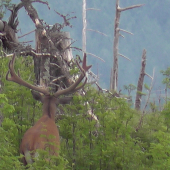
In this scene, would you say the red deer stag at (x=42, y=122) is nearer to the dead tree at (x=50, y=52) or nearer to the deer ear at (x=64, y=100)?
the deer ear at (x=64, y=100)

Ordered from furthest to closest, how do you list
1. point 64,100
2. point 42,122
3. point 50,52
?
point 50,52
point 64,100
point 42,122

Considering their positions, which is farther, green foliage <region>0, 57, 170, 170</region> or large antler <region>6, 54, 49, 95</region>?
large antler <region>6, 54, 49, 95</region>

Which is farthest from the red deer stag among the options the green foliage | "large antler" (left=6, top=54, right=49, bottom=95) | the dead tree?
the dead tree

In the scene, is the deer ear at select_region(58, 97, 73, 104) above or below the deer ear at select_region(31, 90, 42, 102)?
below

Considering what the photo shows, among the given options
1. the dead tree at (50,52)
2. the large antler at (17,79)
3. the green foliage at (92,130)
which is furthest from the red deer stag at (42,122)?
the dead tree at (50,52)

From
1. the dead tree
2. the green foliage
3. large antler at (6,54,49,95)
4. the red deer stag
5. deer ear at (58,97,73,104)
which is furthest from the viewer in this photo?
the dead tree

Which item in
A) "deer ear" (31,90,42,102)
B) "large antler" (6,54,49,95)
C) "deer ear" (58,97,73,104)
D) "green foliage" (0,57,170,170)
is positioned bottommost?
"green foliage" (0,57,170,170)

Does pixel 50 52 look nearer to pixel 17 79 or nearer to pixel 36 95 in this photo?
pixel 17 79

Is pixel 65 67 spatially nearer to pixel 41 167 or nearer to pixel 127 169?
pixel 127 169

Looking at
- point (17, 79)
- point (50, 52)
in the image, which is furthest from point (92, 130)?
point (50, 52)

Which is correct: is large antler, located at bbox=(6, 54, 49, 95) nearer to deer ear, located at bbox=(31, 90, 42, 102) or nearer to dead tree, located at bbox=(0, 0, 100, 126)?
deer ear, located at bbox=(31, 90, 42, 102)

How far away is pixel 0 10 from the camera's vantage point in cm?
1719

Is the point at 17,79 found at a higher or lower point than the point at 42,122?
higher

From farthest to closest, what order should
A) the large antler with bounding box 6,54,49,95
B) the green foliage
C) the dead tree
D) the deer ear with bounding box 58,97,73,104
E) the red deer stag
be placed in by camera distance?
the dead tree → the deer ear with bounding box 58,97,73,104 → the large antler with bounding box 6,54,49,95 → the green foliage → the red deer stag
